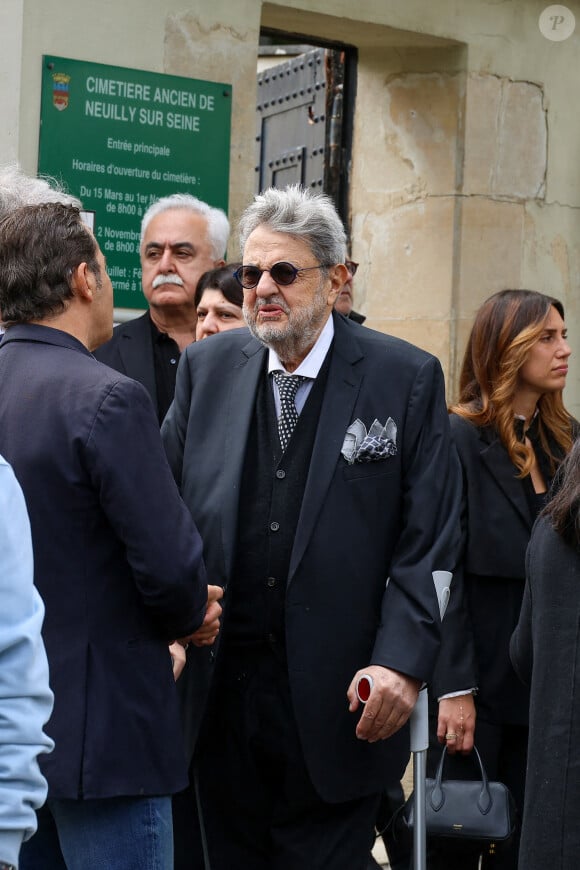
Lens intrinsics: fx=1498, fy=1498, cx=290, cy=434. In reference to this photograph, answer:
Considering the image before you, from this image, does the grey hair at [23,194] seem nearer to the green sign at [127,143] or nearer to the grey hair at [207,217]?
the grey hair at [207,217]

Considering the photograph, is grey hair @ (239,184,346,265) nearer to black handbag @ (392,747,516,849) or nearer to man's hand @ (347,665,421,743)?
man's hand @ (347,665,421,743)

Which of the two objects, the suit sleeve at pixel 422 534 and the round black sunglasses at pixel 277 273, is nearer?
the suit sleeve at pixel 422 534

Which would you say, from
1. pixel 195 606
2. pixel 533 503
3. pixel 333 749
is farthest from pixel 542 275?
pixel 195 606

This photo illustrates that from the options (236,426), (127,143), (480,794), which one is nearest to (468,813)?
(480,794)

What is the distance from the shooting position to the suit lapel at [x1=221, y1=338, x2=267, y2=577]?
3.70 meters

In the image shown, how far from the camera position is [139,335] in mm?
5254

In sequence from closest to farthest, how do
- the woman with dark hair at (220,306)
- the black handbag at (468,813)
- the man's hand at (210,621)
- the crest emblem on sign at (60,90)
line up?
the man's hand at (210,621)
the black handbag at (468,813)
the woman with dark hair at (220,306)
the crest emblem on sign at (60,90)

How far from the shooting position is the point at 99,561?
2.96 meters

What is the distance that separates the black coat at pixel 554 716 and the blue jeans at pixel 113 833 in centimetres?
84

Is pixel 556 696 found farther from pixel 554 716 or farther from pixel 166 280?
pixel 166 280

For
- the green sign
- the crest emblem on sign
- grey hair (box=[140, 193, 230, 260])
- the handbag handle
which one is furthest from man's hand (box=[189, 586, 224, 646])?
the crest emblem on sign

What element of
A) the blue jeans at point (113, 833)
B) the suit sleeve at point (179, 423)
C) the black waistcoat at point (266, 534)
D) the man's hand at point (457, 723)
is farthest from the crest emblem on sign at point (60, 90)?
the blue jeans at point (113, 833)

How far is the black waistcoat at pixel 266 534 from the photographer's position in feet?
12.1

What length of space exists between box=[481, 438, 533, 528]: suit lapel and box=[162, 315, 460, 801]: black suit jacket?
2.60 feet
